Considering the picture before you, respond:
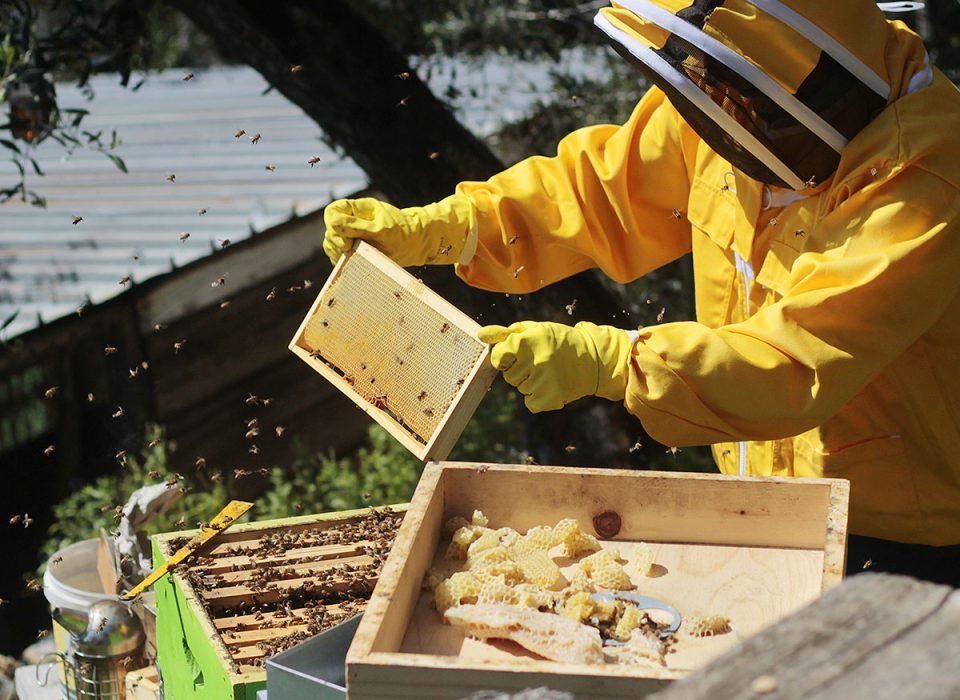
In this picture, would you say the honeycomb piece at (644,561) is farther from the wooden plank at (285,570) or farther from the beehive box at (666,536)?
the wooden plank at (285,570)

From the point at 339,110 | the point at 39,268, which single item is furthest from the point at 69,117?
the point at 339,110

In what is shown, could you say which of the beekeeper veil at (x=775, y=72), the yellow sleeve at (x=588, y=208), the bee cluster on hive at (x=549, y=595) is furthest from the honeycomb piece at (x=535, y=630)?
the yellow sleeve at (x=588, y=208)

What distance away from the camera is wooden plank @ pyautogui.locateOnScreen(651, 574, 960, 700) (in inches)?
45.3

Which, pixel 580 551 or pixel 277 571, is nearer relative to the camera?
pixel 580 551

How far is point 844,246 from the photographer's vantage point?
284 cm

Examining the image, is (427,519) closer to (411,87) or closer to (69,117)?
(411,87)

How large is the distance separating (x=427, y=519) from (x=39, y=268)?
5.04 m

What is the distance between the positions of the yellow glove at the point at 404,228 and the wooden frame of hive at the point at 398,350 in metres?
0.09

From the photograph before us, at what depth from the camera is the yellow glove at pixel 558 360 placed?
9.23 feet

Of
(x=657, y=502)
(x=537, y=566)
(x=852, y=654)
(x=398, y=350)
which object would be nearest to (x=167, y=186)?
(x=398, y=350)

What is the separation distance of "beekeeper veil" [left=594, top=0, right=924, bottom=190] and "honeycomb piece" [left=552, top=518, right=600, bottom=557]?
102 cm

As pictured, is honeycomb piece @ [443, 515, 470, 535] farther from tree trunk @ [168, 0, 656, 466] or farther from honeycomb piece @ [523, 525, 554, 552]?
tree trunk @ [168, 0, 656, 466]

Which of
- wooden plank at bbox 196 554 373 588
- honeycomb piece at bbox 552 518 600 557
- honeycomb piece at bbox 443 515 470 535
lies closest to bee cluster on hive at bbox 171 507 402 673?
wooden plank at bbox 196 554 373 588

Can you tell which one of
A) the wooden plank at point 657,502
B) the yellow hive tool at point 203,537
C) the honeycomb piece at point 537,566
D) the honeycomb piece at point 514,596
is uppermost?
the wooden plank at point 657,502
